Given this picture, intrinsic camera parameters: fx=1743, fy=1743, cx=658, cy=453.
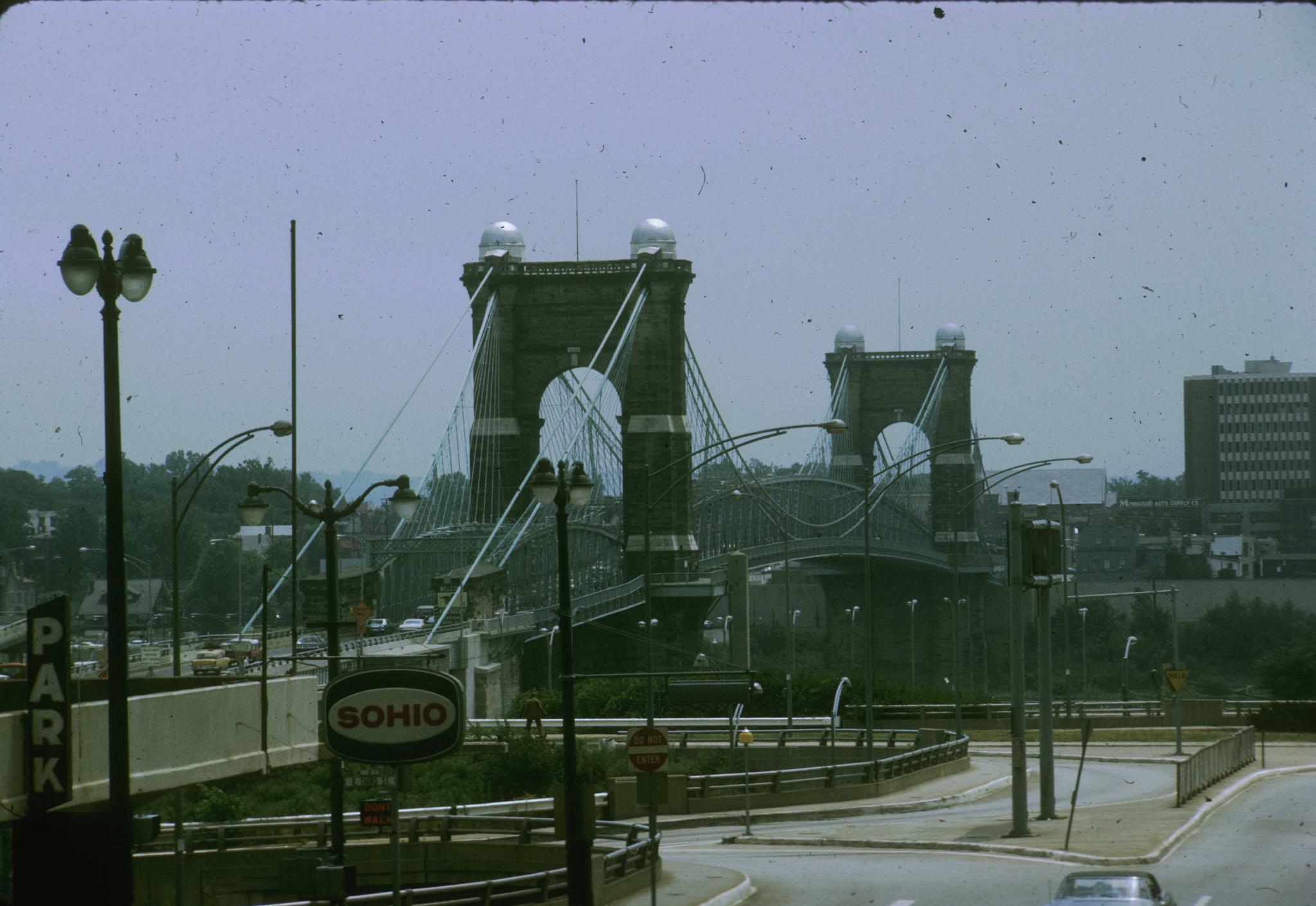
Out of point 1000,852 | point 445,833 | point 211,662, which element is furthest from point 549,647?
point 1000,852

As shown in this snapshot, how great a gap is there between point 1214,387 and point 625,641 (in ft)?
378

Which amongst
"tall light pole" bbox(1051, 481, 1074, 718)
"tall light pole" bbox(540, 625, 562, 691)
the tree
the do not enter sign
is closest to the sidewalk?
"tall light pole" bbox(1051, 481, 1074, 718)

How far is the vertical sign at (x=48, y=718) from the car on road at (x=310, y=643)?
116 feet

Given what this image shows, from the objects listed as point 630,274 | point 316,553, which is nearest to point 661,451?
point 630,274

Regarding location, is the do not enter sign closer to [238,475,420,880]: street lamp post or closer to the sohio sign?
[238,475,420,880]: street lamp post

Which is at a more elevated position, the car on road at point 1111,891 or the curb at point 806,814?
the car on road at point 1111,891

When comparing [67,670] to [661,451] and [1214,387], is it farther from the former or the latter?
[1214,387]

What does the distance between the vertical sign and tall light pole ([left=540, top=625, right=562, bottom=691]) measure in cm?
4803

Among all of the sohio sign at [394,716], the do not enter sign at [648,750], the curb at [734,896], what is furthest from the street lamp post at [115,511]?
the curb at [734,896]

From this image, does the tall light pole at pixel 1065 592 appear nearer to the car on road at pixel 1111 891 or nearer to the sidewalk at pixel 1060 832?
the sidewalk at pixel 1060 832

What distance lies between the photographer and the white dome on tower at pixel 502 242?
8650 cm

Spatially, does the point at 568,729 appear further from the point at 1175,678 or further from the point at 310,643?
the point at 310,643

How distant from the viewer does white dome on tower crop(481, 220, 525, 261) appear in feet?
284

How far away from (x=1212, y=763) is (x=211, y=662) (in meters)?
30.3
